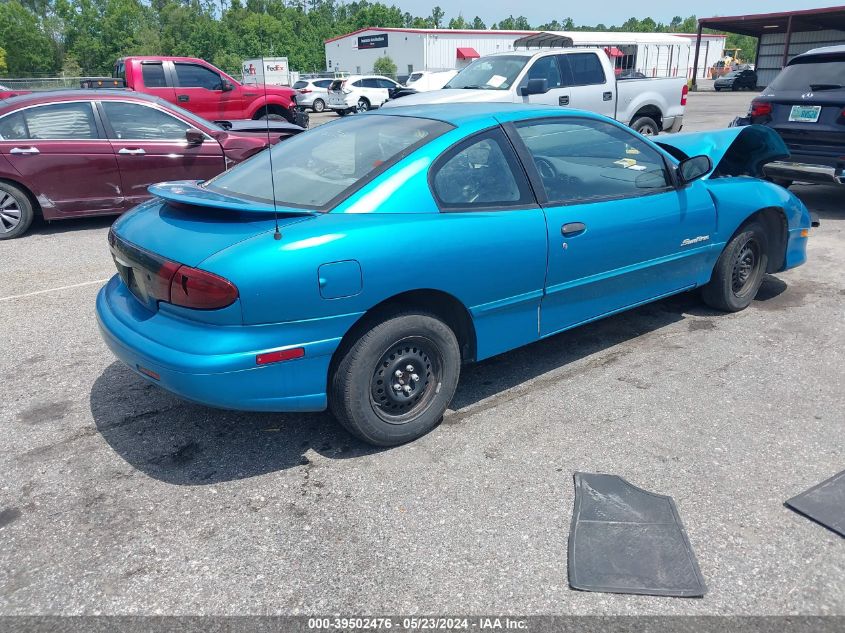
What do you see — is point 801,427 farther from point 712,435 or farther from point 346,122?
point 346,122

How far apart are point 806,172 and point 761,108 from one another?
104cm

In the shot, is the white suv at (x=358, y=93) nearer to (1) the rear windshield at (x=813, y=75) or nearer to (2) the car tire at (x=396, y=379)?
(1) the rear windshield at (x=813, y=75)

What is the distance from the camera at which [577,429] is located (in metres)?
3.48

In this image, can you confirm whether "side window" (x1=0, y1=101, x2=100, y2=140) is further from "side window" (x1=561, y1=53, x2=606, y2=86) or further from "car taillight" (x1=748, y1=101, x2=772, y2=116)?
"car taillight" (x1=748, y1=101, x2=772, y2=116)

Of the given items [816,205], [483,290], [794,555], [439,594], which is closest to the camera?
[439,594]

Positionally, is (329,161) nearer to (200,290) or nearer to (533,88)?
(200,290)

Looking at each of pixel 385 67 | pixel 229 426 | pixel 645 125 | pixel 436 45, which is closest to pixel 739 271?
pixel 229 426

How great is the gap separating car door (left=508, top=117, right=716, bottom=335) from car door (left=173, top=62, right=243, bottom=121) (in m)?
11.1

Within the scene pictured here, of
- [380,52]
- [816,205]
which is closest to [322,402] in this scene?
[816,205]

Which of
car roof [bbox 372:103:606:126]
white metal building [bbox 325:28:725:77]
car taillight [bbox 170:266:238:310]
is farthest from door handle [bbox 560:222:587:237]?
white metal building [bbox 325:28:725:77]

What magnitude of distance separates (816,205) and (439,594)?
8421 millimetres

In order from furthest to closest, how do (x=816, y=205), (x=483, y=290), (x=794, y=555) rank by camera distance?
(x=816, y=205) < (x=483, y=290) < (x=794, y=555)

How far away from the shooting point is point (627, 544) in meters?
2.64

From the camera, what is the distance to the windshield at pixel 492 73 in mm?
10336
